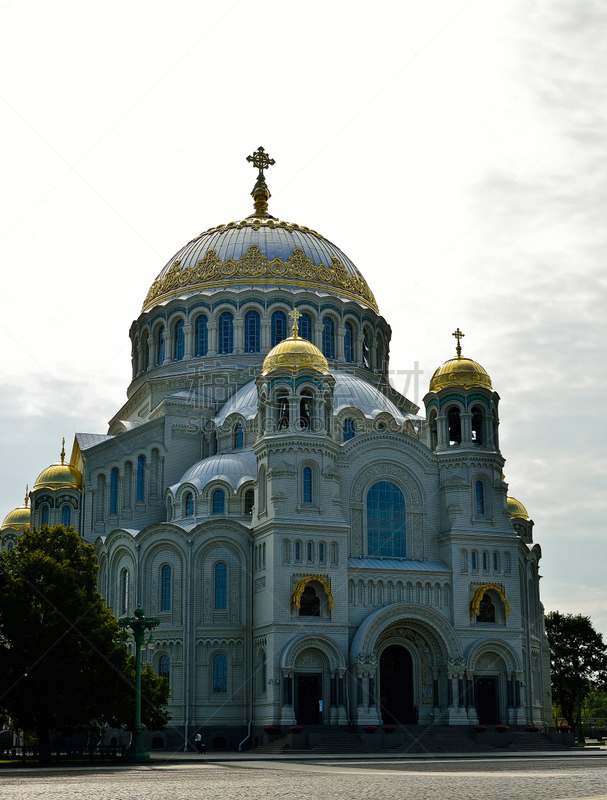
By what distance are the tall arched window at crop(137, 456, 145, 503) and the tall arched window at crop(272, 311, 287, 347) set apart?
9921 mm

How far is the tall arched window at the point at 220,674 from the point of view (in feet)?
134

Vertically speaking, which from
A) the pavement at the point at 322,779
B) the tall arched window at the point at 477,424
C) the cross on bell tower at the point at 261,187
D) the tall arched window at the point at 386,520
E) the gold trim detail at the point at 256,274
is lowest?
the pavement at the point at 322,779

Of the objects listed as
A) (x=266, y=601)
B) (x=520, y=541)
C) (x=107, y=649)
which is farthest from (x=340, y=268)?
(x=107, y=649)

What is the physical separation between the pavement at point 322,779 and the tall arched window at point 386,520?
1141cm

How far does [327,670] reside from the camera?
131 ft

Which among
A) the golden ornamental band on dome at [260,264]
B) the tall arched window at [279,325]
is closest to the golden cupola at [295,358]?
the tall arched window at [279,325]

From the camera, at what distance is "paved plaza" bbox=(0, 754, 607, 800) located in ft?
56.5

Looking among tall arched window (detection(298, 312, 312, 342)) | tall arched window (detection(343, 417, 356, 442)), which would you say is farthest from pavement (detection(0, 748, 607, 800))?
tall arched window (detection(298, 312, 312, 342))

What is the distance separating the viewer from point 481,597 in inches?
1684

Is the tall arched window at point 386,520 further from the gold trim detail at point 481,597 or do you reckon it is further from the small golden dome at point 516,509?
the small golden dome at point 516,509

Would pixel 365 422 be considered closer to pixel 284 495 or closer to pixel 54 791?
pixel 284 495

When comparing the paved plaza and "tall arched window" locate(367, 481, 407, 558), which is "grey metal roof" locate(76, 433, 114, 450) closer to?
"tall arched window" locate(367, 481, 407, 558)

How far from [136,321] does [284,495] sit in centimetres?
2063

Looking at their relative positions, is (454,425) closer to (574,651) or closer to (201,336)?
(201,336)
